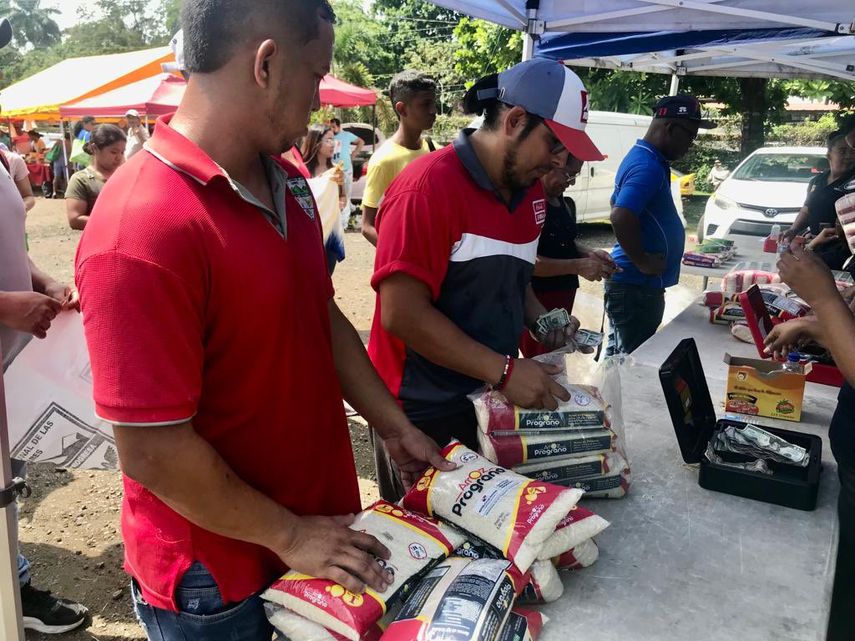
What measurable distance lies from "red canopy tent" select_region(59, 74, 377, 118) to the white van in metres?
4.61

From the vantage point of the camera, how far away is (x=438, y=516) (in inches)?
56.0

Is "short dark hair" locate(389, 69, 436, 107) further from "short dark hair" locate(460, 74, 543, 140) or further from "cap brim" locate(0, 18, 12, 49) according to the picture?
"cap brim" locate(0, 18, 12, 49)

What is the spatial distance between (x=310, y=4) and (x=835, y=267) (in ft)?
13.6

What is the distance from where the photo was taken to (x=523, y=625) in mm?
1196

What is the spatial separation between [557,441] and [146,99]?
10.8 m

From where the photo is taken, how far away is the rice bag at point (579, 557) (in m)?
1.43

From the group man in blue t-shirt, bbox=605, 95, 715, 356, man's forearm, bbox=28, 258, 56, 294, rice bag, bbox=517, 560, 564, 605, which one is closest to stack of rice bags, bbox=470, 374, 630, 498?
rice bag, bbox=517, 560, 564, 605

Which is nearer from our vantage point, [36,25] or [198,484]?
[198,484]

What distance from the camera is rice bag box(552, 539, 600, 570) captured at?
1.43 m

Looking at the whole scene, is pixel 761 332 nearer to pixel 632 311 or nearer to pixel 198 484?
pixel 632 311

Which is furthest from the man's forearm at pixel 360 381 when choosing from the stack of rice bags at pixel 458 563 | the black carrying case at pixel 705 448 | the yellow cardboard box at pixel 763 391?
the yellow cardboard box at pixel 763 391

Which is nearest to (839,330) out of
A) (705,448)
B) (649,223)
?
(705,448)

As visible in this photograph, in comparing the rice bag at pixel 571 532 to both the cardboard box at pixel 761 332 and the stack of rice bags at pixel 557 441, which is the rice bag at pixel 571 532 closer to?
the stack of rice bags at pixel 557 441

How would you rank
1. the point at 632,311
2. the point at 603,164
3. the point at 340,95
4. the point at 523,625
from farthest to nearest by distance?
the point at 340,95, the point at 603,164, the point at 632,311, the point at 523,625
